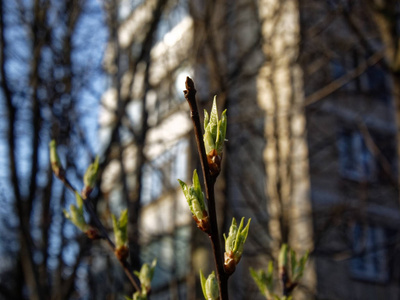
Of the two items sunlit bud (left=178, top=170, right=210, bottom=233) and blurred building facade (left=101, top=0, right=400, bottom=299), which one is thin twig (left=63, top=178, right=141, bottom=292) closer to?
sunlit bud (left=178, top=170, right=210, bottom=233)

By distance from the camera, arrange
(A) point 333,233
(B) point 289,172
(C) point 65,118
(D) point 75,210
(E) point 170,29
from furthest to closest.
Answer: (A) point 333,233 → (E) point 170,29 → (B) point 289,172 → (C) point 65,118 → (D) point 75,210

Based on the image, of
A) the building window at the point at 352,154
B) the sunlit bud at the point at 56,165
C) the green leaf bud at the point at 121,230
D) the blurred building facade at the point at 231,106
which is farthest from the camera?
the building window at the point at 352,154

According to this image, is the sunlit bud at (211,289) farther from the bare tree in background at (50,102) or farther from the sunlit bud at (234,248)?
the bare tree in background at (50,102)

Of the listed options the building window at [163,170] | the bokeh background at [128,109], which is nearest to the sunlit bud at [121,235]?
the bokeh background at [128,109]

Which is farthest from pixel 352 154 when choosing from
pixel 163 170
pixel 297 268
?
pixel 297 268

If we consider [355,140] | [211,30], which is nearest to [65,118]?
[211,30]

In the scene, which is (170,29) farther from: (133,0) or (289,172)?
(289,172)
